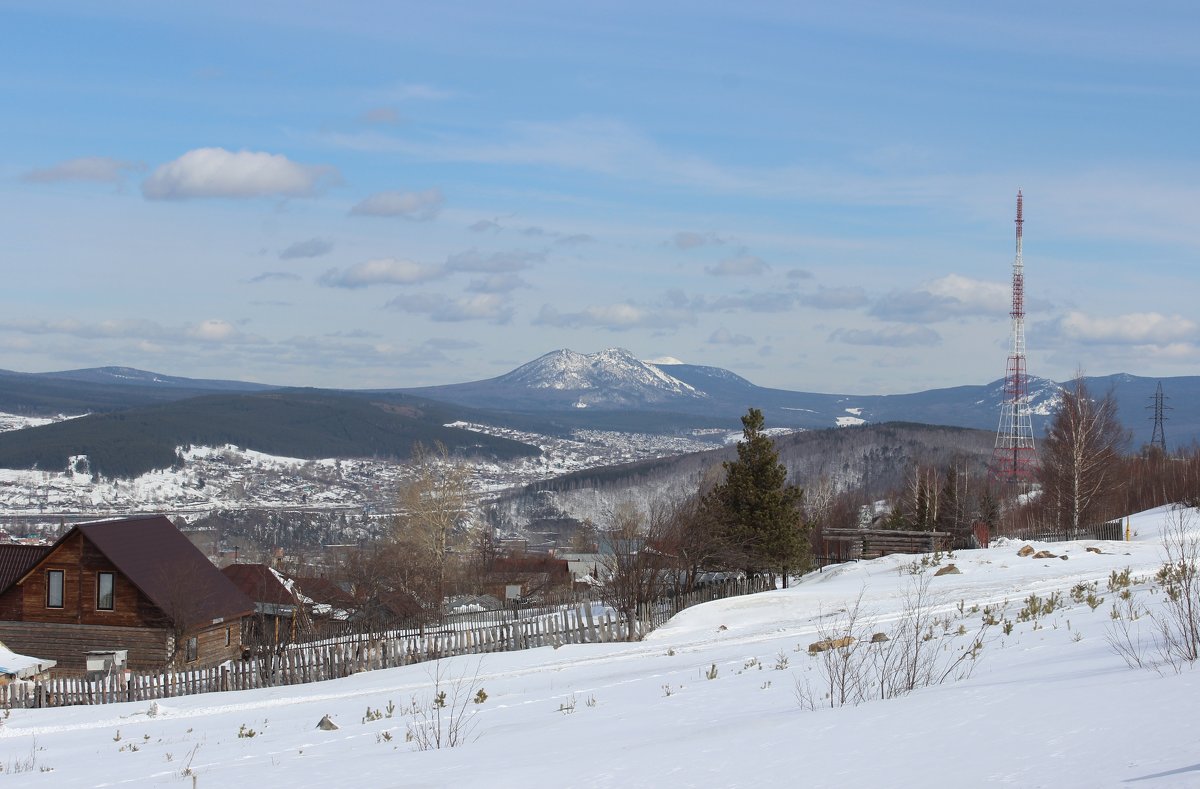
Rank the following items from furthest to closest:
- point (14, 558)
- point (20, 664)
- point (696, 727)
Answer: point (14, 558)
point (20, 664)
point (696, 727)

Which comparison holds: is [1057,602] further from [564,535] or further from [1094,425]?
[564,535]

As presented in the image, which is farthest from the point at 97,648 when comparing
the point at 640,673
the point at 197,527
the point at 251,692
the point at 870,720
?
the point at 197,527

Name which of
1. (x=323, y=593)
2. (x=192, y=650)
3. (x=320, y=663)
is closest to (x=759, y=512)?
(x=320, y=663)

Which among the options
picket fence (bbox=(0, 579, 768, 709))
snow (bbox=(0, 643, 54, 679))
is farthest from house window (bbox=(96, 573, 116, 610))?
picket fence (bbox=(0, 579, 768, 709))

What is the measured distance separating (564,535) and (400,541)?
330ft

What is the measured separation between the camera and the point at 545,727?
11203 mm

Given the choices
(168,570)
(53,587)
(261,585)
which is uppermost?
(168,570)

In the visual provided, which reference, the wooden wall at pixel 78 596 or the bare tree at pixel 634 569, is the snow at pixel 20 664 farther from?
the bare tree at pixel 634 569

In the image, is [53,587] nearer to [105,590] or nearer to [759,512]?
[105,590]

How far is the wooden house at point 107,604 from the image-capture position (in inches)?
1363

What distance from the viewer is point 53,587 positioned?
35.5 metres

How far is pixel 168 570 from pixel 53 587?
3.80 meters

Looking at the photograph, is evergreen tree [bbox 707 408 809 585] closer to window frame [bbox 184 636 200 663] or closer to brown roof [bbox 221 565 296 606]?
window frame [bbox 184 636 200 663]

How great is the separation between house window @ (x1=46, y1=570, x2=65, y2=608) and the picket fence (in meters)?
13.3
